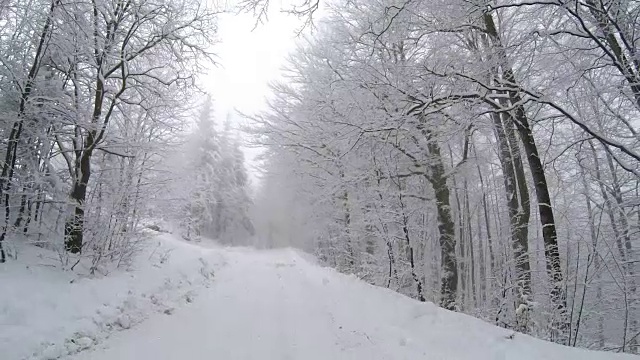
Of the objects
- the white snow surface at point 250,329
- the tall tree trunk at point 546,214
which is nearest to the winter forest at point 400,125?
the tall tree trunk at point 546,214

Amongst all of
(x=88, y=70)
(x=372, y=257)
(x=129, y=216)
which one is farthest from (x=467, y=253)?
(x=88, y=70)

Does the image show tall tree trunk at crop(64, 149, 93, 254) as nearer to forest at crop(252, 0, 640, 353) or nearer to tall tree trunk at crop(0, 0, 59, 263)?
tall tree trunk at crop(0, 0, 59, 263)

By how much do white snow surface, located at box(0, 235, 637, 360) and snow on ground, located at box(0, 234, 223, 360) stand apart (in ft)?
0.07

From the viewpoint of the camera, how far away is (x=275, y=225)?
38469mm

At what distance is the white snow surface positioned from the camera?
4.75 metres

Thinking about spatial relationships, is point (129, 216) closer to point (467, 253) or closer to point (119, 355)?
point (119, 355)

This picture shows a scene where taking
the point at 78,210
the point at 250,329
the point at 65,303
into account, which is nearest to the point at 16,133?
the point at 78,210

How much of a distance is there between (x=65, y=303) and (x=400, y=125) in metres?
6.29

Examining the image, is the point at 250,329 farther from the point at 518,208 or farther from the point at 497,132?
the point at 497,132

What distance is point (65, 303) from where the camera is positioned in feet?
19.0

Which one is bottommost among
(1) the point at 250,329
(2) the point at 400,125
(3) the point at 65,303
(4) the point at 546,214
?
(1) the point at 250,329

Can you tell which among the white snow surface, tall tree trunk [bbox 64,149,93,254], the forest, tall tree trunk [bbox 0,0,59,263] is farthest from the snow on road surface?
tall tree trunk [bbox 0,0,59,263]

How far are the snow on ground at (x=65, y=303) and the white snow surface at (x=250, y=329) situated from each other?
2cm

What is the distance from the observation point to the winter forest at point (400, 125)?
5672 millimetres
